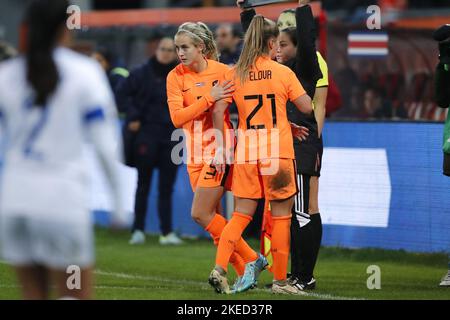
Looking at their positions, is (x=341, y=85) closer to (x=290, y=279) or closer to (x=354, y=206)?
(x=354, y=206)

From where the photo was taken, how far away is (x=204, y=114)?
9.01 metres

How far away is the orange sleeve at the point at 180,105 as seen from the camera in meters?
8.74

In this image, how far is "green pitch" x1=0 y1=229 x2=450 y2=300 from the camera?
890 cm

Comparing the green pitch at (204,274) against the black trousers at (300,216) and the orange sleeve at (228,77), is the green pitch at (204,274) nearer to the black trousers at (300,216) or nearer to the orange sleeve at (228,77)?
the black trousers at (300,216)

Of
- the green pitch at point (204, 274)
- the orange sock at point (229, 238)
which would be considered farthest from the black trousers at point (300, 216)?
the orange sock at point (229, 238)

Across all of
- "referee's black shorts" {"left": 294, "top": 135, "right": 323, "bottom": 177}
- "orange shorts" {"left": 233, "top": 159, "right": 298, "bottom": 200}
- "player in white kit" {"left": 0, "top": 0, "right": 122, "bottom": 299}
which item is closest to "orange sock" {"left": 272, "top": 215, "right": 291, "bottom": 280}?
"orange shorts" {"left": 233, "top": 159, "right": 298, "bottom": 200}

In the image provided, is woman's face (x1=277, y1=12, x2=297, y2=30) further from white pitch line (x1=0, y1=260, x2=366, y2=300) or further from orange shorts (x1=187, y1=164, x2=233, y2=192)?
white pitch line (x1=0, y1=260, x2=366, y2=300)

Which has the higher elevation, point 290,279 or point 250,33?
point 250,33

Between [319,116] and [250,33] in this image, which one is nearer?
[250,33]

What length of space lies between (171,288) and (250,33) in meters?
2.22

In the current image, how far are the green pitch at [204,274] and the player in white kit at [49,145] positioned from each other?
3023mm

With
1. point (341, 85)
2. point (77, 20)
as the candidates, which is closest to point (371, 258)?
point (77, 20)

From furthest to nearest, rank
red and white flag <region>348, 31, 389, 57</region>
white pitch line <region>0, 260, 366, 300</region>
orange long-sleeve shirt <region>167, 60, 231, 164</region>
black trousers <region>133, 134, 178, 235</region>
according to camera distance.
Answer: red and white flag <region>348, 31, 389, 57</region>
black trousers <region>133, 134, 178, 235</region>
orange long-sleeve shirt <region>167, 60, 231, 164</region>
white pitch line <region>0, 260, 366, 300</region>

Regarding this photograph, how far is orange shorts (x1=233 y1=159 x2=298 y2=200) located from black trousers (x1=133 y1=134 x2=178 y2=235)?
212 inches
